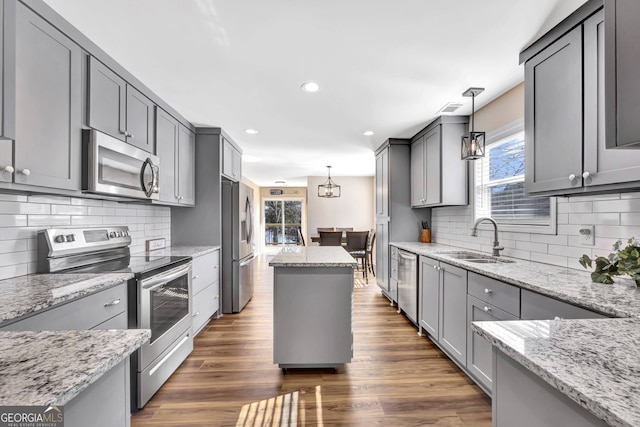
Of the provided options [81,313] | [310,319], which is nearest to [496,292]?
[310,319]

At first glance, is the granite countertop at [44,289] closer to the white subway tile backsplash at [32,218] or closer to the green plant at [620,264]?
the white subway tile backsplash at [32,218]

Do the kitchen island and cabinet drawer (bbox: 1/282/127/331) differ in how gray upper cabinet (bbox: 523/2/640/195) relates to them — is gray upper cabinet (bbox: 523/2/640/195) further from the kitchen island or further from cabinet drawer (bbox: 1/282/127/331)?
cabinet drawer (bbox: 1/282/127/331)

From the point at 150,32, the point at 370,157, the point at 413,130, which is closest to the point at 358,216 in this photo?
the point at 370,157

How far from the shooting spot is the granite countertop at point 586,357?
1.76 feet

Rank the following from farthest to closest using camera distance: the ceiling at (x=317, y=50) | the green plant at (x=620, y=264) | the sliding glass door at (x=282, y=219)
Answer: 1. the sliding glass door at (x=282, y=219)
2. the ceiling at (x=317, y=50)
3. the green plant at (x=620, y=264)

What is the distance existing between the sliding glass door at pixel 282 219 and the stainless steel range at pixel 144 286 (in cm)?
786

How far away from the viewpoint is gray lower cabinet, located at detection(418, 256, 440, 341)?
2744mm

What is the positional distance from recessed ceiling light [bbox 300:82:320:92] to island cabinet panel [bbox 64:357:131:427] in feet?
7.77

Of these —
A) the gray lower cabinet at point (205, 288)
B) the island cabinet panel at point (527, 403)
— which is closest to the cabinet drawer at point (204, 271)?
the gray lower cabinet at point (205, 288)

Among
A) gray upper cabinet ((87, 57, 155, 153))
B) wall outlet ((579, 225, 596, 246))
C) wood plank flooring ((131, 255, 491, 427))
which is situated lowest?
wood plank flooring ((131, 255, 491, 427))

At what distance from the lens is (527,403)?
0.76 meters

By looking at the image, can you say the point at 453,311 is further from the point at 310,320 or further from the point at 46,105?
the point at 46,105

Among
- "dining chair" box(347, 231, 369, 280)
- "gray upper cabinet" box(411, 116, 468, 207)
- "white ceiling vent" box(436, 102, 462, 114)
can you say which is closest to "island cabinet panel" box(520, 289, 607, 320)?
"gray upper cabinet" box(411, 116, 468, 207)

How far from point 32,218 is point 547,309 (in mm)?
3025
